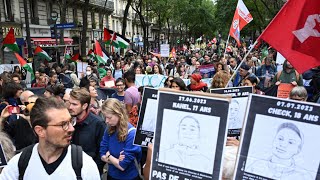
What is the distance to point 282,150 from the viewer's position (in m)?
2.13

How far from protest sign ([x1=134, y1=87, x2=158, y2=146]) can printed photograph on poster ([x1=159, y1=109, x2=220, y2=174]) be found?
3.55ft

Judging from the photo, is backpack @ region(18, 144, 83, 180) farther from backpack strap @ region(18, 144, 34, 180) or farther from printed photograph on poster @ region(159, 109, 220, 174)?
printed photograph on poster @ region(159, 109, 220, 174)

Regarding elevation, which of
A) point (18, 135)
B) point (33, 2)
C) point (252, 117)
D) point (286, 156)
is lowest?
point (18, 135)

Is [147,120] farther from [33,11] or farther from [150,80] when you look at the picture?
[33,11]

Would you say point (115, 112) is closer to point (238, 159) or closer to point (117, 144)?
point (117, 144)

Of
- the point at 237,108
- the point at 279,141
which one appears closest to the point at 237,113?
the point at 237,108

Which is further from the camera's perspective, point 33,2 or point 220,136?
point 33,2

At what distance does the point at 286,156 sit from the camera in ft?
6.93

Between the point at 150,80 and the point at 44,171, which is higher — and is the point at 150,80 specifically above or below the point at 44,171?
below

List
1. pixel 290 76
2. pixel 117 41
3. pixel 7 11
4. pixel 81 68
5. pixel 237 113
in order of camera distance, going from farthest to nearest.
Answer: pixel 7 11 < pixel 117 41 < pixel 81 68 < pixel 290 76 < pixel 237 113

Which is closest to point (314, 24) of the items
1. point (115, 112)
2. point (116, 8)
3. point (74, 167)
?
point (115, 112)

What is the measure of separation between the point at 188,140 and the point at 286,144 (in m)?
0.61

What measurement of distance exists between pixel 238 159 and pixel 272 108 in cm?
38

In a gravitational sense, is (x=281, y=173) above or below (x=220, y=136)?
below
